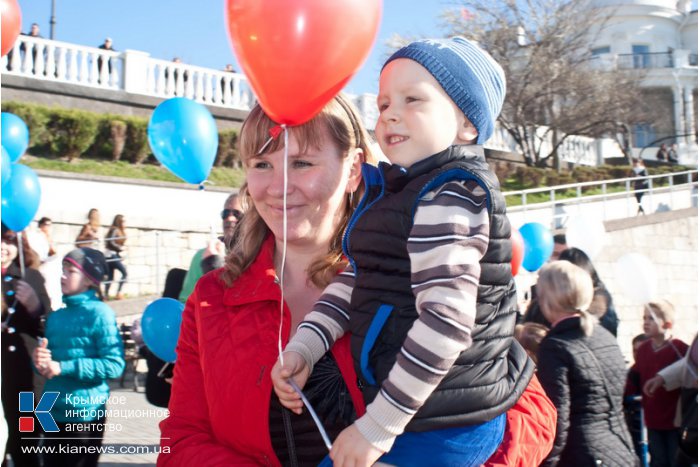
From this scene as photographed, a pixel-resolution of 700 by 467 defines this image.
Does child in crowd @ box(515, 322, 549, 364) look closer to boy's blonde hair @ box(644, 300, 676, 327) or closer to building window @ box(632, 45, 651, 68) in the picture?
boy's blonde hair @ box(644, 300, 676, 327)

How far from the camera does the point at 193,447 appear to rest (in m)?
2.34

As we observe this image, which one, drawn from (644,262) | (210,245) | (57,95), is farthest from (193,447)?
(57,95)

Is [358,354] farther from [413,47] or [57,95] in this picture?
[57,95]

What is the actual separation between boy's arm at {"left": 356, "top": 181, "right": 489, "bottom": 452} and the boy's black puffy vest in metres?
0.08

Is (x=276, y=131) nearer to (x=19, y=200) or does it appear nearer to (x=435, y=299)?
(x=435, y=299)

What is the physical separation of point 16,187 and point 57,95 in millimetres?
11859

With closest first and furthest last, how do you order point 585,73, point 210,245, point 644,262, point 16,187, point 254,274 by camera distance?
point 254,274
point 210,245
point 16,187
point 644,262
point 585,73

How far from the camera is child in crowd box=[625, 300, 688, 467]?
615cm

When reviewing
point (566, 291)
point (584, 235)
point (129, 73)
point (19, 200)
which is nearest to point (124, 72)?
point (129, 73)

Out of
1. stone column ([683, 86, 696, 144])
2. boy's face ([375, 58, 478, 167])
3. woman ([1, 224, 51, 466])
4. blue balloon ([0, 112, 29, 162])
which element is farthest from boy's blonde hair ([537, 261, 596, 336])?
stone column ([683, 86, 696, 144])

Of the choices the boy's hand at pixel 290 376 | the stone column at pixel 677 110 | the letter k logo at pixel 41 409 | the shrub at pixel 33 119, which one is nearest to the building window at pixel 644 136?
the stone column at pixel 677 110

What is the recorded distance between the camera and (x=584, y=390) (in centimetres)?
421

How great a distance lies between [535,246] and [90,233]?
6.13m

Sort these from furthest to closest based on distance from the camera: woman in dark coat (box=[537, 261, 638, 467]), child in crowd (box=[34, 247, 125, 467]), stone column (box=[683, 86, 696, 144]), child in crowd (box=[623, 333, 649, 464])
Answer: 1. stone column (box=[683, 86, 696, 144])
2. child in crowd (box=[623, 333, 649, 464])
3. child in crowd (box=[34, 247, 125, 467])
4. woman in dark coat (box=[537, 261, 638, 467])
